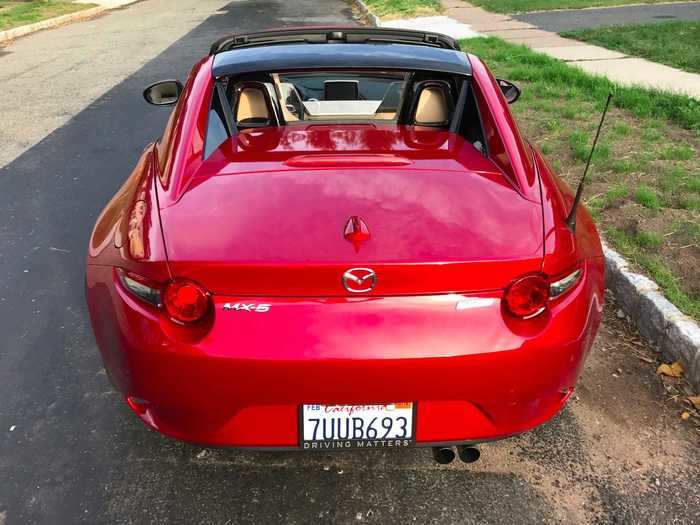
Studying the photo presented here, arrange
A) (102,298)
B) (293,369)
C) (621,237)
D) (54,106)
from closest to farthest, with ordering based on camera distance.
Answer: (293,369), (102,298), (621,237), (54,106)

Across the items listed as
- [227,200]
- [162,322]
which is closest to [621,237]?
[227,200]

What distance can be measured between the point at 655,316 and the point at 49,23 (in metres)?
18.7

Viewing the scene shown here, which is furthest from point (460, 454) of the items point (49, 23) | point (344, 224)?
point (49, 23)

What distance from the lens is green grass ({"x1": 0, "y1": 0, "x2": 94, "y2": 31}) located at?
17.5 metres

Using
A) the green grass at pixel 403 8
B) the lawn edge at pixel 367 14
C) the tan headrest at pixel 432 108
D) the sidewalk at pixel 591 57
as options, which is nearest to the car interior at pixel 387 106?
the tan headrest at pixel 432 108

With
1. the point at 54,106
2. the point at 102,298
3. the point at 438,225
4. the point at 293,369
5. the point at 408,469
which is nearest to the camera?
the point at 293,369

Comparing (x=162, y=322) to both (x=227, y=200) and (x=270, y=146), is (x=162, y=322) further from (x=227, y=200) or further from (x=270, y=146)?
(x=270, y=146)

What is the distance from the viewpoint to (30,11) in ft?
64.8

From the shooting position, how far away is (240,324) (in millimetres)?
2057

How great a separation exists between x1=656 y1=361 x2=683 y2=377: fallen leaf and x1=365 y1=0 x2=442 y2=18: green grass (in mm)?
14400

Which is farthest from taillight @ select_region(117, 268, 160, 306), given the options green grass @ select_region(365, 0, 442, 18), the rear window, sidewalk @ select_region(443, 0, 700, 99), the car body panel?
green grass @ select_region(365, 0, 442, 18)

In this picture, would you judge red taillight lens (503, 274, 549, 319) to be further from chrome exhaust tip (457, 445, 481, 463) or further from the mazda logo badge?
chrome exhaust tip (457, 445, 481, 463)

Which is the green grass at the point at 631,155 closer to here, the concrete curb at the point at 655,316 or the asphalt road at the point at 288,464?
the concrete curb at the point at 655,316

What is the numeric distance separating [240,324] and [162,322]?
0.87 feet
